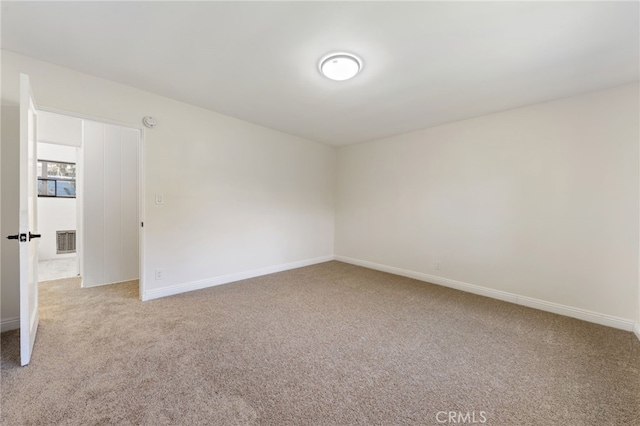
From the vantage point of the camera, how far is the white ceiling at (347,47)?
165cm

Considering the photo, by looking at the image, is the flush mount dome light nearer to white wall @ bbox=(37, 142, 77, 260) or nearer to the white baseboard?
the white baseboard

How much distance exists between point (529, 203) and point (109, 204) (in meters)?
5.47

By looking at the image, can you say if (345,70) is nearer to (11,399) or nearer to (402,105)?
(402,105)

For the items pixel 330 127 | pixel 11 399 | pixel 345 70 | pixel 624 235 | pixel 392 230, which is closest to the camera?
pixel 11 399

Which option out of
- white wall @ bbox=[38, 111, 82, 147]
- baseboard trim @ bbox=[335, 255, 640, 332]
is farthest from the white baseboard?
baseboard trim @ bbox=[335, 255, 640, 332]

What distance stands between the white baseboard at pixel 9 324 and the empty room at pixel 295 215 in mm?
44

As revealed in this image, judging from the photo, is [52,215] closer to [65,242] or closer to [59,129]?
[65,242]

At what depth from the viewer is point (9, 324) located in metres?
2.26

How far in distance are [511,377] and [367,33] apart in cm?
256

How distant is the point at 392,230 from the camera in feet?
14.2

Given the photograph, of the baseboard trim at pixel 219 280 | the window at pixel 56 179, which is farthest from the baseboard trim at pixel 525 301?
the window at pixel 56 179

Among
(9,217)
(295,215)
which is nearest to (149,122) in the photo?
(9,217)

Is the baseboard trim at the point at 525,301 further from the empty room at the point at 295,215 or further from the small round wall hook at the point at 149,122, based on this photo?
the small round wall hook at the point at 149,122

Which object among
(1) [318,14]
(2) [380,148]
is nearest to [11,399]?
(1) [318,14]
